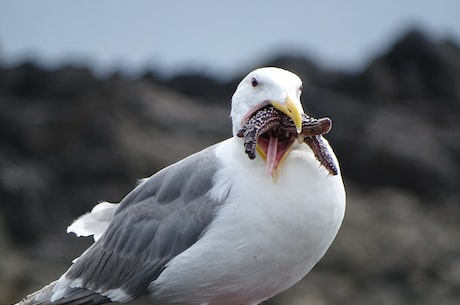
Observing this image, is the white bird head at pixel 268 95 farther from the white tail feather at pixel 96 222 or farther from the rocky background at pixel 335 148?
the rocky background at pixel 335 148

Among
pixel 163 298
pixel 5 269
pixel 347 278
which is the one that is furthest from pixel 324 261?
pixel 163 298

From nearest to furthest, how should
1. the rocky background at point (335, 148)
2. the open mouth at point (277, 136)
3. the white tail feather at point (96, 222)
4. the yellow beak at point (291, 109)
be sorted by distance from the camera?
the yellow beak at point (291, 109), the open mouth at point (277, 136), the white tail feather at point (96, 222), the rocky background at point (335, 148)

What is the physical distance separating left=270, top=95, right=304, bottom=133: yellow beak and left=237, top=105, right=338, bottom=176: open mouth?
0.21 feet

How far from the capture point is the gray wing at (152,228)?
5363mm

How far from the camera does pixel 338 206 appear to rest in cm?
523

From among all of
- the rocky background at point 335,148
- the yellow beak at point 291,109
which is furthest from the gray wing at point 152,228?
the rocky background at point 335,148

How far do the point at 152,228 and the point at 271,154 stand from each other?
2.81ft

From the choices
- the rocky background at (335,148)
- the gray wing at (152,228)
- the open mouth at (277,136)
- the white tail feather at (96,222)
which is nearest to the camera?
the open mouth at (277,136)

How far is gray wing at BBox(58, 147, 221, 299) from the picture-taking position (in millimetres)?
5363

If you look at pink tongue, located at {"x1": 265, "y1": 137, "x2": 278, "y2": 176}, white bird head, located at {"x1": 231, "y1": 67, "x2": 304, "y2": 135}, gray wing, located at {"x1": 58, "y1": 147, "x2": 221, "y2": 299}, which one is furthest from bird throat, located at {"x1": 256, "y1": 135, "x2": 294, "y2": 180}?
gray wing, located at {"x1": 58, "y1": 147, "x2": 221, "y2": 299}

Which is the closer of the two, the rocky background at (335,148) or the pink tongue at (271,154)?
the pink tongue at (271,154)

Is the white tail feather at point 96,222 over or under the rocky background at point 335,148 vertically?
over

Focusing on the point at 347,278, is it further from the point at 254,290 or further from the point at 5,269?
the point at 254,290

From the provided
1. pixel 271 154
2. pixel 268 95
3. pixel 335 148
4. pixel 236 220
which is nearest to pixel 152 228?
pixel 236 220
